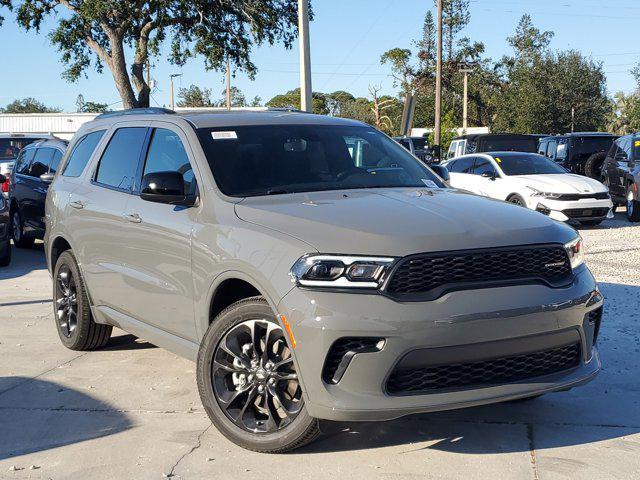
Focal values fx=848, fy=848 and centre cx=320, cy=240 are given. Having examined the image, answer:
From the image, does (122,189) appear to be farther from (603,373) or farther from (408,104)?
(408,104)

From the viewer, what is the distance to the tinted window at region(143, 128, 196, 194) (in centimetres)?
518

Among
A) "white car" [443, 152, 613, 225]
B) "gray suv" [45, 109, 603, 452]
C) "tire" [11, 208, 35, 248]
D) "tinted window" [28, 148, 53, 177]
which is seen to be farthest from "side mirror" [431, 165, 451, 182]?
"tire" [11, 208, 35, 248]

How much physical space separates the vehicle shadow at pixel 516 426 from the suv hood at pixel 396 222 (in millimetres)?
994

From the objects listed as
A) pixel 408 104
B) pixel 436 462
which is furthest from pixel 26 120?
pixel 436 462

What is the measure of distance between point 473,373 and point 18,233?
11946 millimetres

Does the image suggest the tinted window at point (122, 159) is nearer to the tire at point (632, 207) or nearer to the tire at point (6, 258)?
the tire at point (6, 258)

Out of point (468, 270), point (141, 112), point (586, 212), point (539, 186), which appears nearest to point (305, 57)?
point (539, 186)

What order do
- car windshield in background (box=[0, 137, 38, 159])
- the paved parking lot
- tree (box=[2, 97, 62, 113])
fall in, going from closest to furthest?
1. the paved parking lot
2. car windshield in background (box=[0, 137, 38, 159])
3. tree (box=[2, 97, 62, 113])

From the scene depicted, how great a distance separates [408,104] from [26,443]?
1273 cm

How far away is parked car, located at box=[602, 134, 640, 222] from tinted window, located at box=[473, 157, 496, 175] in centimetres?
291

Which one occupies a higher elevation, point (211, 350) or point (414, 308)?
point (414, 308)

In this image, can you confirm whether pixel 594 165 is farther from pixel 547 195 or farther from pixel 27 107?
pixel 27 107

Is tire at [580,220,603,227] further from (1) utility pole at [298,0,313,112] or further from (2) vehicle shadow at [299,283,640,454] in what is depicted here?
(2) vehicle shadow at [299,283,640,454]

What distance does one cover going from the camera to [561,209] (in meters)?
15.5
